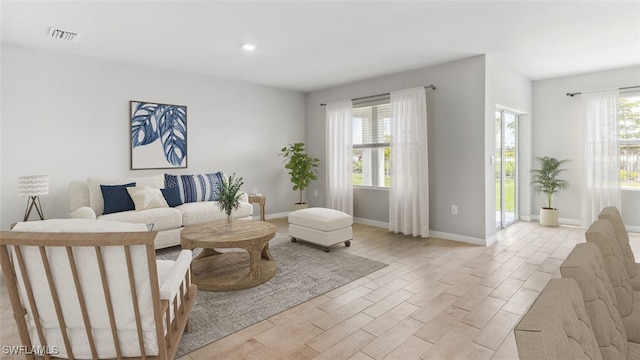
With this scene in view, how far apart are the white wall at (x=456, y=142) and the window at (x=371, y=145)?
0.55m

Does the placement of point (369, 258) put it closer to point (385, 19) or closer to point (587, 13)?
point (385, 19)

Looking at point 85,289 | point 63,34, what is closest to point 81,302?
point 85,289

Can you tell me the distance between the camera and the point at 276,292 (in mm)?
2877

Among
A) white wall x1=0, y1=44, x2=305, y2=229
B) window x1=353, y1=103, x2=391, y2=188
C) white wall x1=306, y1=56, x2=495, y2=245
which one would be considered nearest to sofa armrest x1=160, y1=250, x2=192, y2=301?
white wall x1=0, y1=44, x2=305, y2=229

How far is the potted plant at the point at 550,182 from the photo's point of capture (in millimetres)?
5402

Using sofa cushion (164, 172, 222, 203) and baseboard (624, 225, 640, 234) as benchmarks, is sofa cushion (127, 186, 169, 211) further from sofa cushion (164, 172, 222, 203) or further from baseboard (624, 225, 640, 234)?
baseboard (624, 225, 640, 234)

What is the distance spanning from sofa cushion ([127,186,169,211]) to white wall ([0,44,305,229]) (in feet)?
2.27

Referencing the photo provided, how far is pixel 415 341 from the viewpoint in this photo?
6.91 ft

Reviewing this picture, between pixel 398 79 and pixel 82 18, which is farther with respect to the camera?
pixel 398 79

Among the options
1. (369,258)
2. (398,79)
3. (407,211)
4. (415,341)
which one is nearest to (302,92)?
(398,79)

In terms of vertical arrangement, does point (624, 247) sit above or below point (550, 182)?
below

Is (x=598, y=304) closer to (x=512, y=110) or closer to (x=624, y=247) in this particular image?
(x=624, y=247)

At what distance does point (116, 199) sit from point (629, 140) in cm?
746

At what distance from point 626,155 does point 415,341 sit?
5.27 meters
